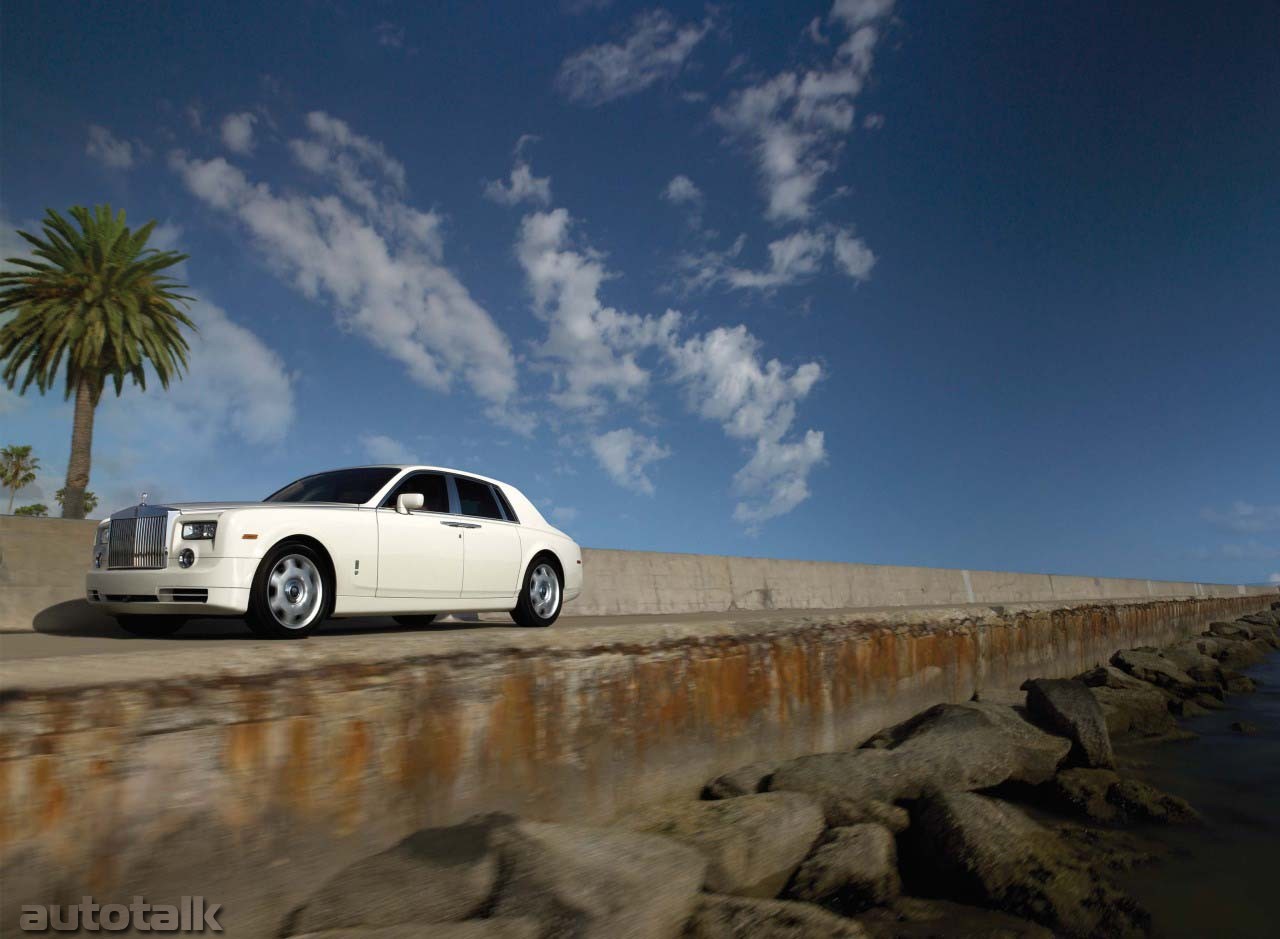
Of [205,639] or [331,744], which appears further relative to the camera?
[205,639]

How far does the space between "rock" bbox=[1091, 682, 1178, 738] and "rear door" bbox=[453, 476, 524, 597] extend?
729 centimetres

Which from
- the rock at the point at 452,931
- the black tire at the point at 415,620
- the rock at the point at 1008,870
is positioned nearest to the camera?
the rock at the point at 452,931

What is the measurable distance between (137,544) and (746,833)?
4.30 meters

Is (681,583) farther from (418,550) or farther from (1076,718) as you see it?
(418,550)

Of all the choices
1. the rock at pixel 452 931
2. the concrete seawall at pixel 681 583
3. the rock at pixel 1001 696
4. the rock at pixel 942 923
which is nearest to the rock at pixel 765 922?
the rock at pixel 942 923

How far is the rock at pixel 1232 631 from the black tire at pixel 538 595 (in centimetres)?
2862

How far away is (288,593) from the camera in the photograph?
213 inches

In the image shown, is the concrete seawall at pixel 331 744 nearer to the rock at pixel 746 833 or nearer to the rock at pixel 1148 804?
the rock at pixel 746 833

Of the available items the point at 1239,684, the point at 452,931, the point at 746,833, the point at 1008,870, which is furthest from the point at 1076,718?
the point at 1239,684

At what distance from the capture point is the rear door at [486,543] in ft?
21.7

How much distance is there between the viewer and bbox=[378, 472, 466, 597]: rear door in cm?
593

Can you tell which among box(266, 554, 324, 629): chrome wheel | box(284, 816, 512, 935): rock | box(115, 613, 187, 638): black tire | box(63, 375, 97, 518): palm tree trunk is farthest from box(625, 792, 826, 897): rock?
box(63, 375, 97, 518): palm tree trunk

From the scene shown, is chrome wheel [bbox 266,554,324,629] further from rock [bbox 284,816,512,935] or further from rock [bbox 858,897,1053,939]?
rock [bbox 858,897,1053,939]

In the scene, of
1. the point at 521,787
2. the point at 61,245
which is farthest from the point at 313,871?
the point at 61,245
